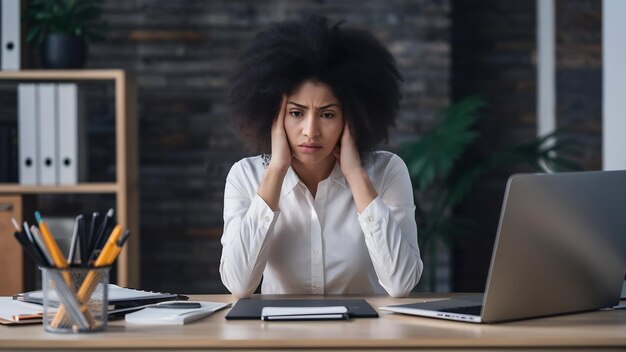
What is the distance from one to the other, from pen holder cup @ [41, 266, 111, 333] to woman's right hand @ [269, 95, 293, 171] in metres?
0.78

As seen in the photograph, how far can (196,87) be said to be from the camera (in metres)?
4.07

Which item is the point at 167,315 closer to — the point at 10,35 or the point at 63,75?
the point at 63,75

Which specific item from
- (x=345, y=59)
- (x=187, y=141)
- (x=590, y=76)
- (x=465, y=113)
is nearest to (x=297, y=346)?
(x=345, y=59)

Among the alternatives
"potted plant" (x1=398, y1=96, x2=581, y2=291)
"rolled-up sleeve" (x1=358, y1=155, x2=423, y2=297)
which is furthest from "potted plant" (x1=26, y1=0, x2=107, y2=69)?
"rolled-up sleeve" (x1=358, y1=155, x2=423, y2=297)

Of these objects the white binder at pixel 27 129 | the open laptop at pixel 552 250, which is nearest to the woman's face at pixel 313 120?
the open laptop at pixel 552 250

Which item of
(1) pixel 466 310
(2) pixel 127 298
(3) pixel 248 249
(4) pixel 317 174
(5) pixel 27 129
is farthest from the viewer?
(5) pixel 27 129

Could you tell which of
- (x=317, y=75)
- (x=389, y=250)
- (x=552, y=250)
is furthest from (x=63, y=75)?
(x=552, y=250)

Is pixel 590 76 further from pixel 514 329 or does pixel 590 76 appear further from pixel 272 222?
pixel 514 329

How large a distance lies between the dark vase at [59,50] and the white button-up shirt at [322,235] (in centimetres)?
153

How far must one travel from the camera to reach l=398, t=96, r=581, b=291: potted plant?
12.0 ft

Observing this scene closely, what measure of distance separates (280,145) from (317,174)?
0.17 m

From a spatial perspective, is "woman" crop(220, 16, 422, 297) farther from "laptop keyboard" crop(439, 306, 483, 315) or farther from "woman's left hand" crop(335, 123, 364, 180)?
"laptop keyboard" crop(439, 306, 483, 315)

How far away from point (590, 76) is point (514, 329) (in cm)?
305

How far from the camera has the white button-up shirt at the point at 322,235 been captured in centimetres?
213
